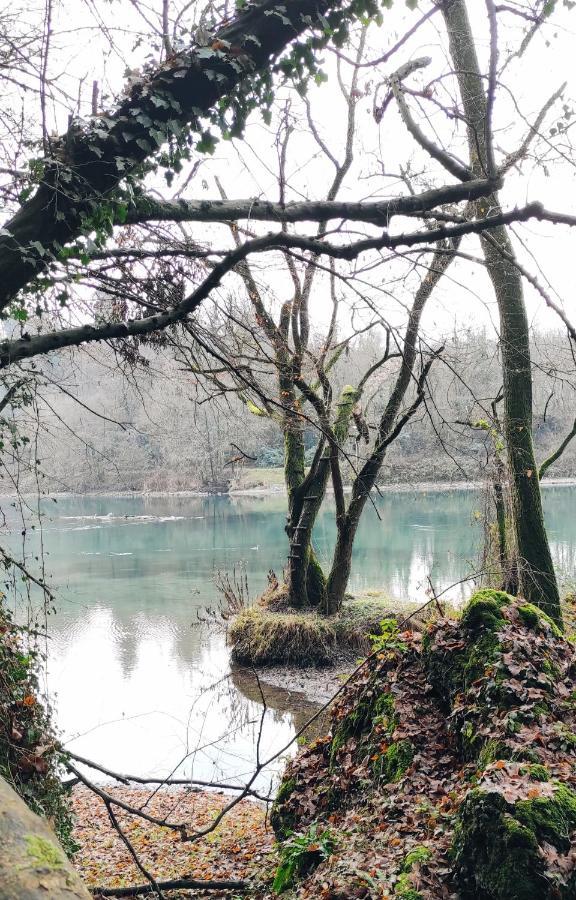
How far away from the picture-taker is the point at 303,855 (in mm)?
Answer: 3514

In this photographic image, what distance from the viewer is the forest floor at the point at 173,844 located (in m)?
5.04

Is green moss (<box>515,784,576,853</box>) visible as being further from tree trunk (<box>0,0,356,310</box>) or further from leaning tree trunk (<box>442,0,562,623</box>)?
leaning tree trunk (<box>442,0,562,623</box>)

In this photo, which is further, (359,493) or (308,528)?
(308,528)

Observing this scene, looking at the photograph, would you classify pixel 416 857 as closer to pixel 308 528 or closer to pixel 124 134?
pixel 124 134

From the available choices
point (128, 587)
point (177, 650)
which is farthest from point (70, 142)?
point (128, 587)

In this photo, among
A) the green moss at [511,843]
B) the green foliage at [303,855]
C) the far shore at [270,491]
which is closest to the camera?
the green moss at [511,843]

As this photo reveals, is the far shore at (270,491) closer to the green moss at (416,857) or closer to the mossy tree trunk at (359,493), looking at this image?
the mossy tree trunk at (359,493)

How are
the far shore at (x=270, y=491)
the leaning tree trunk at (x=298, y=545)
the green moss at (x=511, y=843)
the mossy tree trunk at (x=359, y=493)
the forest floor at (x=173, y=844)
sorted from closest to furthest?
the green moss at (x=511, y=843) < the forest floor at (x=173, y=844) < the mossy tree trunk at (x=359, y=493) < the leaning tree trunk at (x=298, y=545) < the far shore at (x=270, y=491)

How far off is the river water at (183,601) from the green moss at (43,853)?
2.13m

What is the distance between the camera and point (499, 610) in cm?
405

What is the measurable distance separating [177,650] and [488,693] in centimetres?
963

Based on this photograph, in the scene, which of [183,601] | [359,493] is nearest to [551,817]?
[359,493]

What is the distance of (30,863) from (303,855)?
2.64 metres

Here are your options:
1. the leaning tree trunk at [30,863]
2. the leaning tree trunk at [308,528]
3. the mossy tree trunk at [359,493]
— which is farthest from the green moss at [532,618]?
the leaning tree trunk at [308,528]
